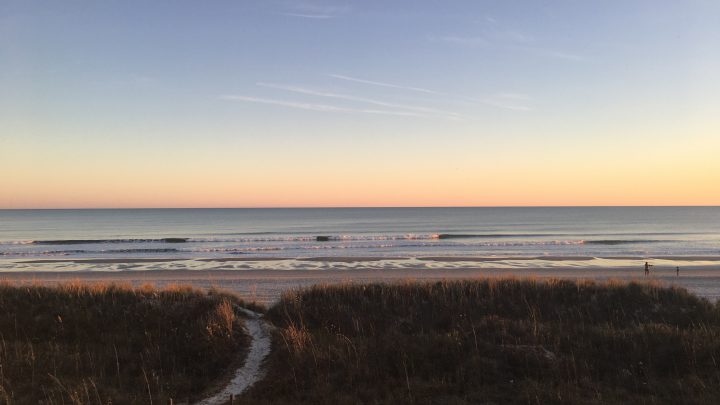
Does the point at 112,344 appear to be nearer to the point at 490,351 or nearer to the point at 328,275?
the point at 490,351

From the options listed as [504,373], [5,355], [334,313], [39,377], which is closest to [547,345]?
[504,373]

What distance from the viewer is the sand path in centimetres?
731

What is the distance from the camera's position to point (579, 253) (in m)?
40.8

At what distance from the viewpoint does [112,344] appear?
9.47m

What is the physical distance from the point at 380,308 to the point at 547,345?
4536mm

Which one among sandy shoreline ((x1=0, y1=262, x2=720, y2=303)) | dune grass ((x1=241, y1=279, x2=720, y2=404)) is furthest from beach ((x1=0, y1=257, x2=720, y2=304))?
dune grass ((x1=241, y1=279, x2=720, y2=404))

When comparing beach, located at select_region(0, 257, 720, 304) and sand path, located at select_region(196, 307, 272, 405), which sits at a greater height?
sand path, located at select_region(196, 307, 272, 405)

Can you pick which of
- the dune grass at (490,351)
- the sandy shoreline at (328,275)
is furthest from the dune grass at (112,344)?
the sandy shoreline at (328,275)

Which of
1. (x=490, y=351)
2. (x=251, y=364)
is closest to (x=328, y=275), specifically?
(x=251, y=364)

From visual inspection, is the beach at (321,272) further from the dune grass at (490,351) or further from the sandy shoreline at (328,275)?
the dune grass at (490,351)

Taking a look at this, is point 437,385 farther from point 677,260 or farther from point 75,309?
point 677,260

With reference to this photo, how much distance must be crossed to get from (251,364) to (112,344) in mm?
3274

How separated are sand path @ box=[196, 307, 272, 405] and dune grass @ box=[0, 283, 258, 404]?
310mm

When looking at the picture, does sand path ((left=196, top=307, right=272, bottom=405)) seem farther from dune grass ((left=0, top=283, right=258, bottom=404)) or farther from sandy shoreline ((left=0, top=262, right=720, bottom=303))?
sandy shoreline ((left=0, top=262, right=720, bottom=303))
